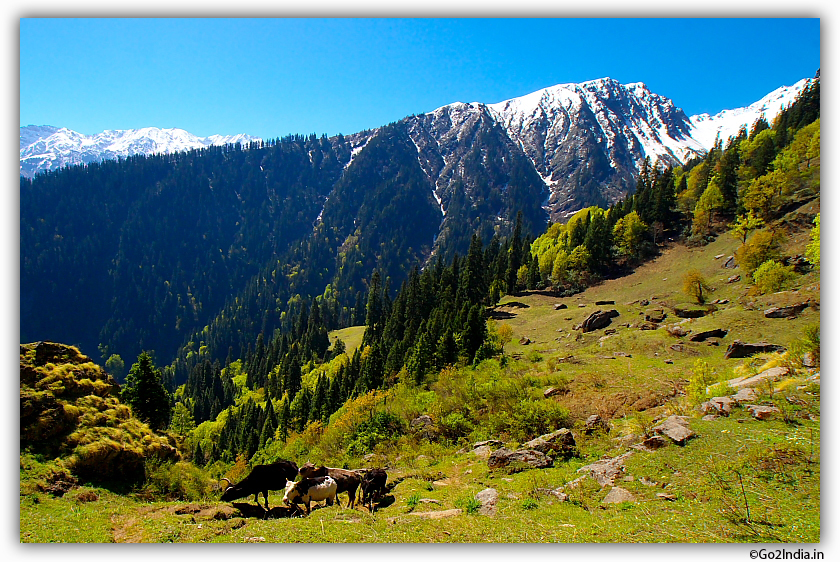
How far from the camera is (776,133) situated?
79.1 metres

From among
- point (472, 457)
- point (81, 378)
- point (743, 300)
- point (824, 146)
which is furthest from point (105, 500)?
point (743, 300)

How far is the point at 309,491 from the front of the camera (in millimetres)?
11586

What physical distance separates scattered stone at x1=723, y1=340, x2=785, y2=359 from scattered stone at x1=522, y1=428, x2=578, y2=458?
18612 millimetres

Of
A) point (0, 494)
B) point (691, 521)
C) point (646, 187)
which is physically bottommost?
point (691, 521)

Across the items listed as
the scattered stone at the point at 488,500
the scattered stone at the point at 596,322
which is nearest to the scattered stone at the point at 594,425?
the scattered stone at the point at 488,500

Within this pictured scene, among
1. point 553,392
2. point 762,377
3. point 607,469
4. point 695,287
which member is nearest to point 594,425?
point 607,469

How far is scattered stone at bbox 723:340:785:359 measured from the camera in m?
25.3

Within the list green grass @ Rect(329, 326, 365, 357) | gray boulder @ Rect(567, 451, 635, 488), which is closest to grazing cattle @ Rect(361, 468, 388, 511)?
gray boulder @ Rect(567, 451, 635, 488)

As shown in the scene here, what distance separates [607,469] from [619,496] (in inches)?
67.0

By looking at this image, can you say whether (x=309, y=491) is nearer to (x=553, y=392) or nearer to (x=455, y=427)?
(x=455, y=427)

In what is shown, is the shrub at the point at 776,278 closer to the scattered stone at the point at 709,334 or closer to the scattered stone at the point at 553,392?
the scattered stone at the point at 709,334

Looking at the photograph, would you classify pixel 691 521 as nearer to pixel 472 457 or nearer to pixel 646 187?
pixel 472 457

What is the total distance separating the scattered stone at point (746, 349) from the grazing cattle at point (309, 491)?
28322 millimetres

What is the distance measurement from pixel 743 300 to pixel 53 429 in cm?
5200
